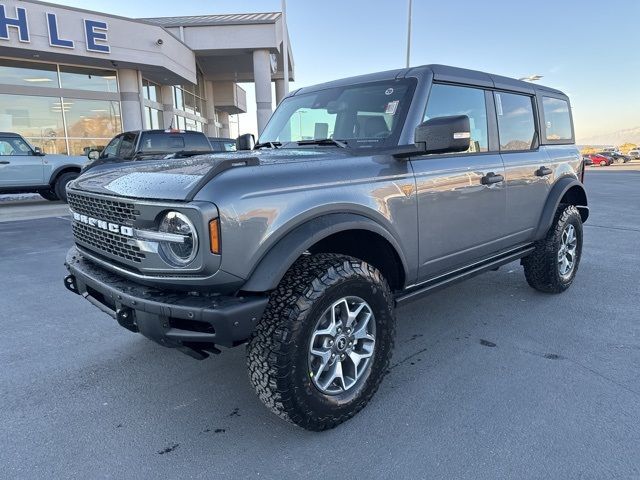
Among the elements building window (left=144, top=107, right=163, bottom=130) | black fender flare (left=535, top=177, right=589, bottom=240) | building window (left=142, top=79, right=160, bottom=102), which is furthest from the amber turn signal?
building window (left=142, top=79, right=160, bottom=102)

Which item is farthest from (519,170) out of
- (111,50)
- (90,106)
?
(90,106)

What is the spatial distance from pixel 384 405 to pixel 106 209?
1919mm

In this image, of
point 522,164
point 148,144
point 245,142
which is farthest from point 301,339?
point 148,144

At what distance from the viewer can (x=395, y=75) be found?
3293 millimetres

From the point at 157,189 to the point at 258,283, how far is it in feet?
2.15

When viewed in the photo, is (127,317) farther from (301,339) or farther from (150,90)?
(150,90)

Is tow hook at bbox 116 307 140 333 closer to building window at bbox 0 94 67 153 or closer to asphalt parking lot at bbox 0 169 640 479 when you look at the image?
asphalt parking lot at bbox 0 169 640 479

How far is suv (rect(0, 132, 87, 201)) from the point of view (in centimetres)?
1209

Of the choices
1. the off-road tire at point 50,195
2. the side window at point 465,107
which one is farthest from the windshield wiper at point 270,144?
the off-road tire at point 50,195

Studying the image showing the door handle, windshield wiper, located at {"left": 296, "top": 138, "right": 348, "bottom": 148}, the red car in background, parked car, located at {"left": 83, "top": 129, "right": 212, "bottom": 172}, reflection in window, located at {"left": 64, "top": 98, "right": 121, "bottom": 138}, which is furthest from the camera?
the red car in background

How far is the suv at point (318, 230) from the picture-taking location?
2096 mm

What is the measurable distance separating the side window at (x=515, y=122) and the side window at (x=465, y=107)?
24 centimetres

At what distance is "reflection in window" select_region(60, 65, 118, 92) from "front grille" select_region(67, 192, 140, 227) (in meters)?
18.8

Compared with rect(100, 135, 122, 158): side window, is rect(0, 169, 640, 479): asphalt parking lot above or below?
below
